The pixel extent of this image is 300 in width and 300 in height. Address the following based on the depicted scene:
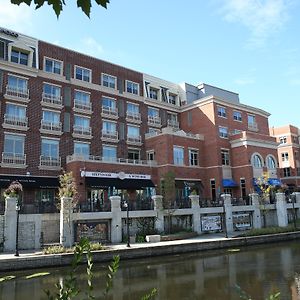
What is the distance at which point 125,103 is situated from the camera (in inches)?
1748

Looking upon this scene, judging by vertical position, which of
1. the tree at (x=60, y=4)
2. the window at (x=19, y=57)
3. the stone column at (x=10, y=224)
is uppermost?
the window at (x=19, y=57)

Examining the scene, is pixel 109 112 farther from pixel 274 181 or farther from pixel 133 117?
pixel 274 181

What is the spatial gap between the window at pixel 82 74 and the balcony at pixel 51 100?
3755 mm

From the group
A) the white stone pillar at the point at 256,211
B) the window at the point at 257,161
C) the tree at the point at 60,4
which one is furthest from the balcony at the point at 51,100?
the tree at the point at 60,4

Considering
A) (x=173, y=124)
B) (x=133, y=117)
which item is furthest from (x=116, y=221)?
(x=173, y=124)

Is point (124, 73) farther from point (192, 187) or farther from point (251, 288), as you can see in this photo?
point (251, 288)

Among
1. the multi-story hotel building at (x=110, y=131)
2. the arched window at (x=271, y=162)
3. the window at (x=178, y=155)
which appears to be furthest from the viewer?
the arched window at (x=271, y=162)

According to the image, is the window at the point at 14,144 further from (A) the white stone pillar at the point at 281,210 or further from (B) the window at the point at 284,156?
(B) the window at the point at 284,156

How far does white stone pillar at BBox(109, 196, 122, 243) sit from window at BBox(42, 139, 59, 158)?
11.1 m

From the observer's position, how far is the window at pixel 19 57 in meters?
36.1

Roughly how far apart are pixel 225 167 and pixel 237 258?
23059mm

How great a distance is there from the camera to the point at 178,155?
43219 mm

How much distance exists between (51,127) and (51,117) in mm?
1131

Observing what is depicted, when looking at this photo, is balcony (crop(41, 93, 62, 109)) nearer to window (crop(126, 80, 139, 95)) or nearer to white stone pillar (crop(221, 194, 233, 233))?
window (crop(126, 80, 139, 95))
